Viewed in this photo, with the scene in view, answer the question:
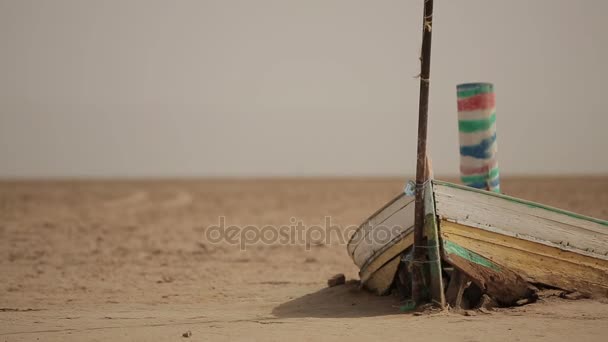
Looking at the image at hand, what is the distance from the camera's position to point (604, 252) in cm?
A: 674

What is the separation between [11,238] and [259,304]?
10120mm

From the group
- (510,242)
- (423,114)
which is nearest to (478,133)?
(423,114)

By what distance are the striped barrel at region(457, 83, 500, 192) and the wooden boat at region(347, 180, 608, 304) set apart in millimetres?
746

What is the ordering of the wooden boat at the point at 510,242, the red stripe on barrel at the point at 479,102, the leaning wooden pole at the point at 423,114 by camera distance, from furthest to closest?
1. the red stripe on barrel at the point at 479,102
2. the leaning wooden pole at the point at 423,114
3. the wooden boat at the point at 510,242

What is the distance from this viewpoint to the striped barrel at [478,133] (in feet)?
23.4

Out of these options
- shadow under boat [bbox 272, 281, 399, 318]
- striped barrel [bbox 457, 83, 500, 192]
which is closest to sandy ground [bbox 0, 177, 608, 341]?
shadow under boat [bbox 272, 281, 399, 318]

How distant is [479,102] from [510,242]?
1653 mm

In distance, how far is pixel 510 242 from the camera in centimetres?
650

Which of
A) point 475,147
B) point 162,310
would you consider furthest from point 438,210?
point 162,310

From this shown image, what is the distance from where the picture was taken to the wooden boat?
6.39m

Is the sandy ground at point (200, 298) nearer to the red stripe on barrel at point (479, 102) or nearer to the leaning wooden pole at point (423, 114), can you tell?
the leaning wooden pole at point (423, 114)

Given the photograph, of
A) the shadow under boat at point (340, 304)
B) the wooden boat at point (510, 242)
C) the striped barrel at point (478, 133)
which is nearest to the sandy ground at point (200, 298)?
the shadow under boat at point (340, 304)

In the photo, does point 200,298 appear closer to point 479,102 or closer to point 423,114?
point 423,114

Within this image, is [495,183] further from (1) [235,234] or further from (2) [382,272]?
(1) [235,234]
